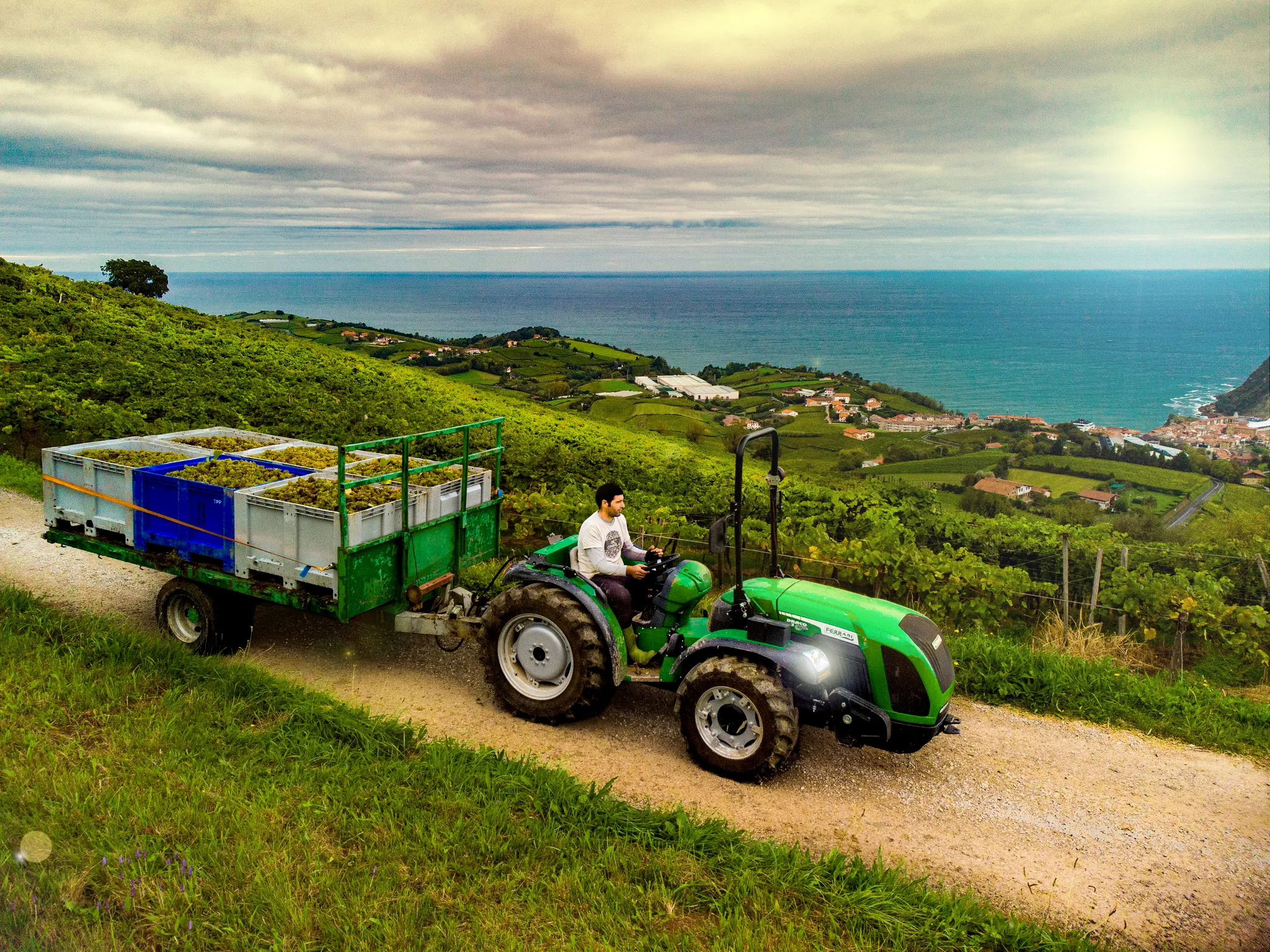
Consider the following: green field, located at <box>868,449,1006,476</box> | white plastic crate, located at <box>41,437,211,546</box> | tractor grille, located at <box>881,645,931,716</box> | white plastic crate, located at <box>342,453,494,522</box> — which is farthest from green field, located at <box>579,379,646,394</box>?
tractor grille, located at <box>881,645,931,716</box>

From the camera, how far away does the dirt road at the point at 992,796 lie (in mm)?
4660

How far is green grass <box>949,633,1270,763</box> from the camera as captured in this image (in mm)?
6637

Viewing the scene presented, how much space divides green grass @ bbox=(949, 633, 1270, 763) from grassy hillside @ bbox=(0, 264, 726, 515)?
25.7 ft

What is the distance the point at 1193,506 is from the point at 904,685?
98.7ft

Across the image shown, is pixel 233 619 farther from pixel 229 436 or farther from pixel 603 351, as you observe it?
pixel 603 351

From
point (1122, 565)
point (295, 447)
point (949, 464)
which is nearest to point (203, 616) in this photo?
point (295, 447)

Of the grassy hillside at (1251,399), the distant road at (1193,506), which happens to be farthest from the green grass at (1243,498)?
the grassy hillside at (1251,399)

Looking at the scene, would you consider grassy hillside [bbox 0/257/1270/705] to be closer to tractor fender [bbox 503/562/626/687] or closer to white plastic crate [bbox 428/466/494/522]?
white plastic crate [bbox 428/466/494/522]

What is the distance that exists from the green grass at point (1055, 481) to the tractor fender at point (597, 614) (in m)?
28.7

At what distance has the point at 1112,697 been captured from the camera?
7047mm

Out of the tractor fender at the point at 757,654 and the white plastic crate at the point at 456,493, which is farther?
the white plastic crate at the point at 456,493

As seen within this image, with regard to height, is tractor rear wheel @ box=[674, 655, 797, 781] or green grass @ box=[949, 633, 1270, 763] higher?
tractor rear wheel @ box=[674, 655, 797, 781]

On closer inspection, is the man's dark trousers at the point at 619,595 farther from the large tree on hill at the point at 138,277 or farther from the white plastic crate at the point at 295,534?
the large tree on hill at the point at 138,277

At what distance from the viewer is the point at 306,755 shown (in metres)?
5.45
